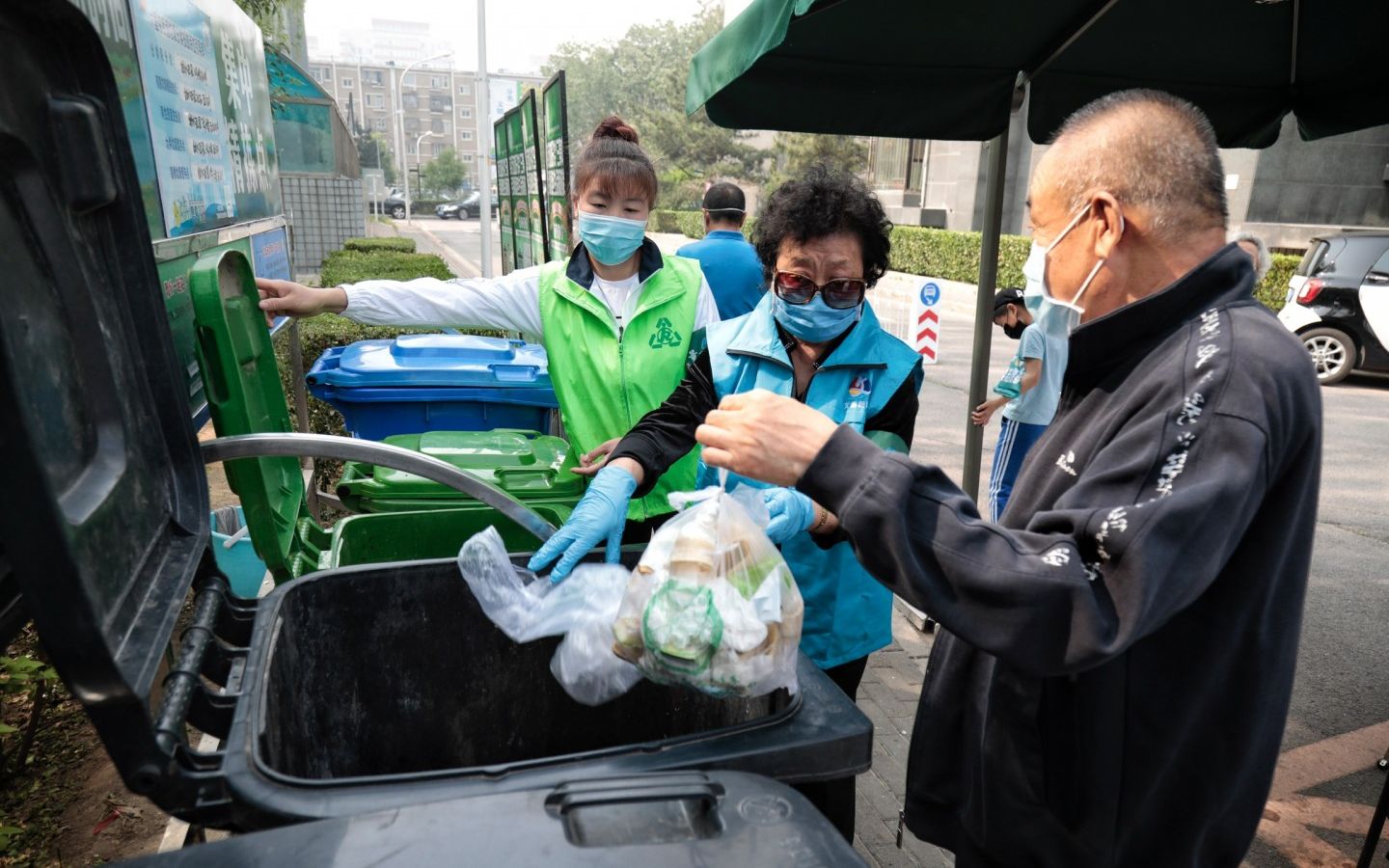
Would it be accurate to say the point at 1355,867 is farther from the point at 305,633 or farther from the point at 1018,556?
the point at 305,633

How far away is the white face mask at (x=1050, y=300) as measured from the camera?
4.50ft

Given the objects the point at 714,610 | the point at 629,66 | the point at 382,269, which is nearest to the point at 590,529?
the point at 714,610

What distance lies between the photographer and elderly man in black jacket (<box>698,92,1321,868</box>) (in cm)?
→ 111

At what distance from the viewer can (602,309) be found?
2713mm

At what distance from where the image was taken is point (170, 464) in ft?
4.69

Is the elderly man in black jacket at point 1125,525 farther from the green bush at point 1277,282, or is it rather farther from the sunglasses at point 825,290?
the green bush at point 1277,282

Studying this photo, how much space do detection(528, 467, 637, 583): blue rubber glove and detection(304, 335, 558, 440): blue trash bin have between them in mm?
2176

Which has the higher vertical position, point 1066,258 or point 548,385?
point 1066,258

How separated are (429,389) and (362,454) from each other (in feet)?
6.69

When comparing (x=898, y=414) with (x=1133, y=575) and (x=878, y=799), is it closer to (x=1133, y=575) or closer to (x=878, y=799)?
(x=1133, y=575)

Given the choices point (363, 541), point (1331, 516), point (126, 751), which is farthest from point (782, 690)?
point (1331, 516)

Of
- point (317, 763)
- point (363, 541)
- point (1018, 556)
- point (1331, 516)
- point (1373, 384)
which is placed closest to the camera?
point (1018, 556)

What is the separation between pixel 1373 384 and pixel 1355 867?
1022 cm

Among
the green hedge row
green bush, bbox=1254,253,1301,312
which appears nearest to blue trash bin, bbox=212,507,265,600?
the green hedge row
